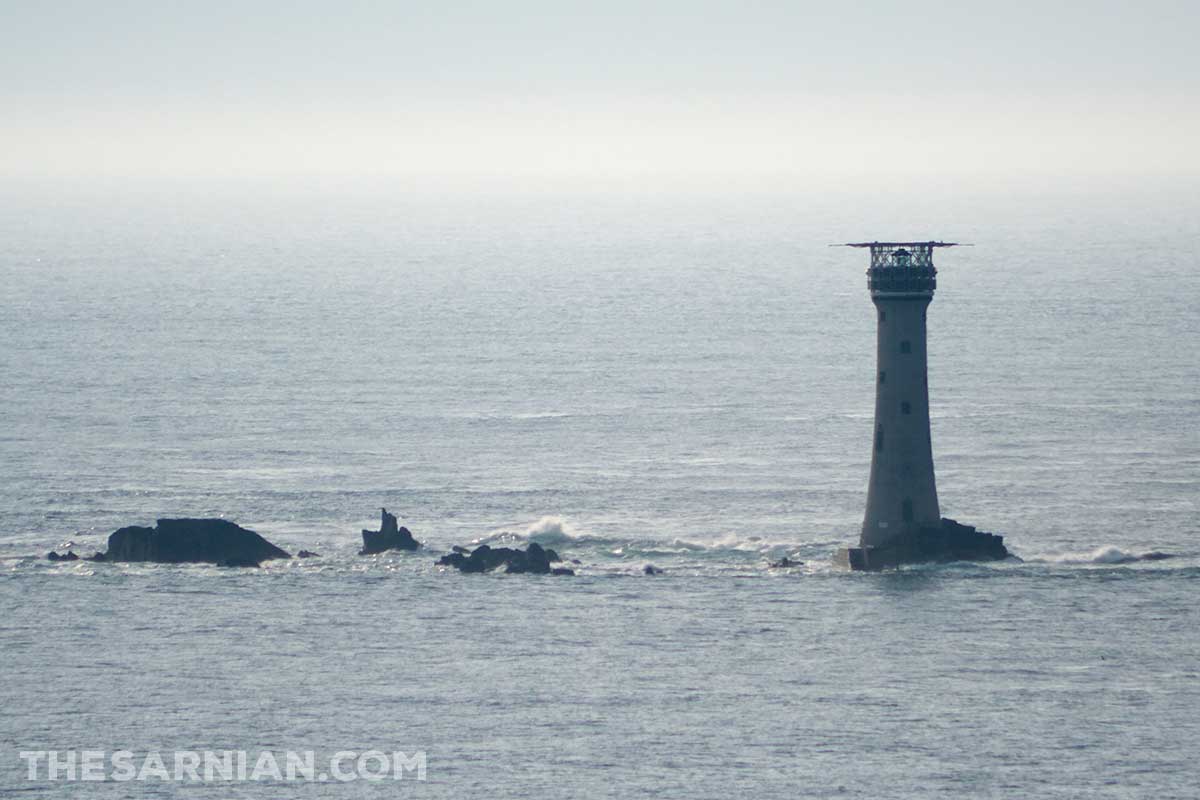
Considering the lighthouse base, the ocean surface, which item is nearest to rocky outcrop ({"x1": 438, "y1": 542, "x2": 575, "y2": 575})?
the ocean surface

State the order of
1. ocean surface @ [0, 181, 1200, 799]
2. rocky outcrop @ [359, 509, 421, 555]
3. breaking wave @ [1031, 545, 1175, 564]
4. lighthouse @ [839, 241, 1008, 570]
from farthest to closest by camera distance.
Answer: rocky outcrop @ [359, 509, 421, 555], breaking wave @ [1031, 545, 1175, 564], lighthouse @ [839, 241, 1008, 570], ocean surface @ [0, 181, 1200, 799]

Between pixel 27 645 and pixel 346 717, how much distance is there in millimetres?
12807

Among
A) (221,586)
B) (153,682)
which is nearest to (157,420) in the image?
(221,586)

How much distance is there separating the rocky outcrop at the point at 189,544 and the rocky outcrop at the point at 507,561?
264 inches

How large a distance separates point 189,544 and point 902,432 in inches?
997

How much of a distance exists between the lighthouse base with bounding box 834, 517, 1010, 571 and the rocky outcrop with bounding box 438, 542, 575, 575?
9988 mm

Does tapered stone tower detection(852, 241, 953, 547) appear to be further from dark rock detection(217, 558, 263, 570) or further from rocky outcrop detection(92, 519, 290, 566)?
dark rock detection(217, 558, 263, 570)

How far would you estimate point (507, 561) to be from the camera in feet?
275

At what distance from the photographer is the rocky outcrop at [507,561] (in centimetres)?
8312

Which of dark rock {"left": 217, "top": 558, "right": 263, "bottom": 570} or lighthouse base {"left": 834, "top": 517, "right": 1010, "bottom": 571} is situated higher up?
lighthouse base {"left": 834, "top": 517, "right": 1010, "bottom": 571}

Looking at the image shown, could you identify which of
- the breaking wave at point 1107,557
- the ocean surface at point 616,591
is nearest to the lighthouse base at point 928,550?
the ocean surface at point 616,591

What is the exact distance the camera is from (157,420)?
118 metres

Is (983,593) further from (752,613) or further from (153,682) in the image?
(153,682)

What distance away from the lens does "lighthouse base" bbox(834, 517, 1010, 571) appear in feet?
273
